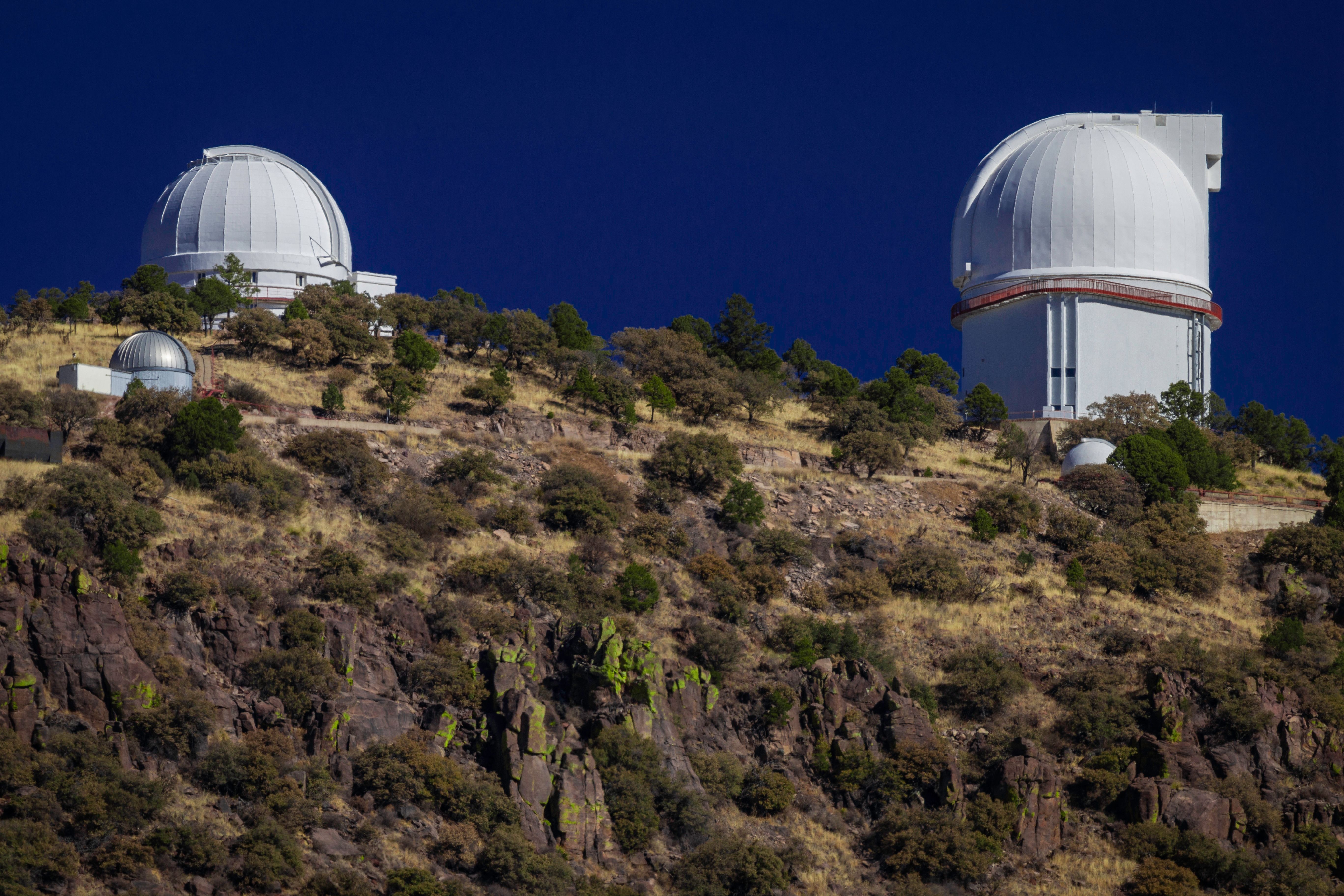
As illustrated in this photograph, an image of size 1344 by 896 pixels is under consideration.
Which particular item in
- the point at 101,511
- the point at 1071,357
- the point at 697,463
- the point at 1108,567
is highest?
the point at 1071,357

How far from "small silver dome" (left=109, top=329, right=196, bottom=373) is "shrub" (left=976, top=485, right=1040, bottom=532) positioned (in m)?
27.5

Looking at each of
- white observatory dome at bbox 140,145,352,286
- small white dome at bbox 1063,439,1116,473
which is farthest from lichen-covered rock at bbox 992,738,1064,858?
white observatory dome at bbox 140,145,352,286

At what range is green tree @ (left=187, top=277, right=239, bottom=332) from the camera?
67.9m

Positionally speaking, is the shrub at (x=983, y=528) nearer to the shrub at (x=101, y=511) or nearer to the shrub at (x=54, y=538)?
the shrub at (x=101, y=511)

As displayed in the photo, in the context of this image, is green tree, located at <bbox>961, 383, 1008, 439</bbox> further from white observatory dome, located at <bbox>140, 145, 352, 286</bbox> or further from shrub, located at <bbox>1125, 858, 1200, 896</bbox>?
shrub, located at <bbox>1125, 858, 1200, 896</bbox>

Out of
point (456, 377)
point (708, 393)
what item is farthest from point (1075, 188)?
point (456, 377)

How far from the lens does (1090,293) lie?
2940 inches

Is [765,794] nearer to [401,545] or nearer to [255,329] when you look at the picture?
[401,545]

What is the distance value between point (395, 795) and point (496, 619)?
708 cm

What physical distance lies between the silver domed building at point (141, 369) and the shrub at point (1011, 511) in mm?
27191

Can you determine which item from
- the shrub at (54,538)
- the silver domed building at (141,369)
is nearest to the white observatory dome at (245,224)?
the silver domed building at (141,369)

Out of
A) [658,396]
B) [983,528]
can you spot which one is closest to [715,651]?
[983,528]

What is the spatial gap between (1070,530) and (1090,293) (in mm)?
21174

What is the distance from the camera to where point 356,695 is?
39.1 metres
